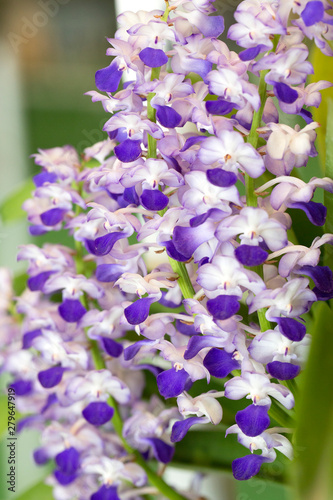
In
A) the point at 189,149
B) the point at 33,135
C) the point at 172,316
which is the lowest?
the point at 33,135

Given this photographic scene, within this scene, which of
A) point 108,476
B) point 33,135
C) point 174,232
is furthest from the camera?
point 33,135

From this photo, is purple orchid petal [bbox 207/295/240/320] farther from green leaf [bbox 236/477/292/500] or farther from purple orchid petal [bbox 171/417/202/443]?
green leaf [bbox 236/477/292/500]

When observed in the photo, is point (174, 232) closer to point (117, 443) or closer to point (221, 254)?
point (221, 254)

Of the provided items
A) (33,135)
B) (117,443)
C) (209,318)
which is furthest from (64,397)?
(33,135)

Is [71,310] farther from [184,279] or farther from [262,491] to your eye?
[262,491]

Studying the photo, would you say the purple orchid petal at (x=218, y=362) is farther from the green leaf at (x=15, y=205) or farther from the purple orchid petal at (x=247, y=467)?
the green leaf at (x=15, y=205)

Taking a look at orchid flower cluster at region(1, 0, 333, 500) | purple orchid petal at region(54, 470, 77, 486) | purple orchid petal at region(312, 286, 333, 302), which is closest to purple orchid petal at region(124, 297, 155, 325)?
orchid flower cluster at region(1, 0, 333, 500)

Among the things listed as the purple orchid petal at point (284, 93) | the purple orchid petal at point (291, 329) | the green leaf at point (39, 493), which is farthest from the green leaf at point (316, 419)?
the green leaf at point (39, 493)
